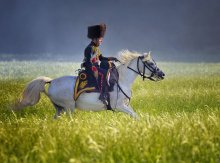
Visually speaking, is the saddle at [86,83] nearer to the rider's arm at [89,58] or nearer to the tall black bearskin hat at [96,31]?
the rider's arm at [89,58]

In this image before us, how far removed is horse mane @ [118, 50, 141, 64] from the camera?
10367 mm

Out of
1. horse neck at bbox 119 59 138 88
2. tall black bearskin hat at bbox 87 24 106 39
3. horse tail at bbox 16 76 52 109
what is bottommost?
horse tail at bbox 16 76 52 109

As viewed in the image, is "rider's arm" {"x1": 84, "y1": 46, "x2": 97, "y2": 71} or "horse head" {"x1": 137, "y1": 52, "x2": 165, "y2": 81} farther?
"horse head" {"x1": 137, "y1": 52, "x2": 165, "y2": 81}

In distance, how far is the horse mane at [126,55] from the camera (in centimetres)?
1037

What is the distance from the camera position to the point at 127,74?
10.3m

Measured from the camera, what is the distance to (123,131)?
21.4ft

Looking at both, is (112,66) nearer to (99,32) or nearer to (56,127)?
(99,32)

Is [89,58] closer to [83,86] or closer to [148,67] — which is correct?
[83,86]

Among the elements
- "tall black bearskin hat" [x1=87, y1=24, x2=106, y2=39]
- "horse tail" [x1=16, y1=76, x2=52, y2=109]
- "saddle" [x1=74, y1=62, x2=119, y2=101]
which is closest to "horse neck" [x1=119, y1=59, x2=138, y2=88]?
"saddle" [x1=74, y1=62, x2=119, y2=101]

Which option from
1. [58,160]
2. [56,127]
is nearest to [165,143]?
[58,160]

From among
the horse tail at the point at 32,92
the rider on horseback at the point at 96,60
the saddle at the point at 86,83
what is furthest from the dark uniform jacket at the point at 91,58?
the horse tail at the point at 32,92

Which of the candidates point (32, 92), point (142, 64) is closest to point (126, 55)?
point (142, 64)

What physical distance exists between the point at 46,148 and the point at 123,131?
1.36 meters

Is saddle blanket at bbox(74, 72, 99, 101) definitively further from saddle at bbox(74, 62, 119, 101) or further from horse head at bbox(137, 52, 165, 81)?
horse head at bbox(137, 52, 165, 81)
